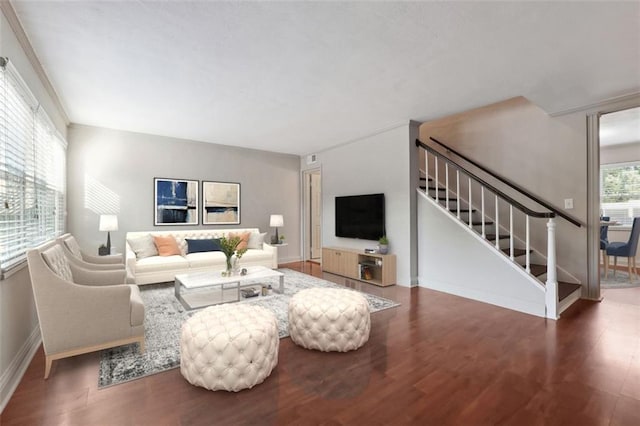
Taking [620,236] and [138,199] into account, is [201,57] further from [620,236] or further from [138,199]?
[620,236]

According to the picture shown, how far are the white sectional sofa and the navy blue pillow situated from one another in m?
0.08

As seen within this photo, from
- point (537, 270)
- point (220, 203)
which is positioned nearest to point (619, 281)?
point (537, 270)

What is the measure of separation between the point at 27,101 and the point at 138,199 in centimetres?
276

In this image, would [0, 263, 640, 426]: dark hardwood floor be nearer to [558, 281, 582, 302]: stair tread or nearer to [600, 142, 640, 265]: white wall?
[558, 281, 582, 302]: stair tread

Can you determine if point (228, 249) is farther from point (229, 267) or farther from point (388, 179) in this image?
point (388, 179)

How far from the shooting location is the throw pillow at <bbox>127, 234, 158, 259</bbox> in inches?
185

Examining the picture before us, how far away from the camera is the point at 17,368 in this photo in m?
2.11

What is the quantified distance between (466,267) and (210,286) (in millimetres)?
3438

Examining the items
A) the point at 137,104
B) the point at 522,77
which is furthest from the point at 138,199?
the point at 522,77

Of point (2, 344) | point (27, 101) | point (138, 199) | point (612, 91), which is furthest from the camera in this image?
point (138, 199)

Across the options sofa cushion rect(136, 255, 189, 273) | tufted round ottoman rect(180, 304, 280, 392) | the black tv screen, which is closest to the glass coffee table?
sofa cushion rect(136, 255, 189, 273)

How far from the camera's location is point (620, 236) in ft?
20.2

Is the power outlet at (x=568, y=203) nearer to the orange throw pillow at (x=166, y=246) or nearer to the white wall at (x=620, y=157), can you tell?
the white wall at (x=620, y=157)

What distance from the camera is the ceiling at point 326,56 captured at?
6.73 ft
